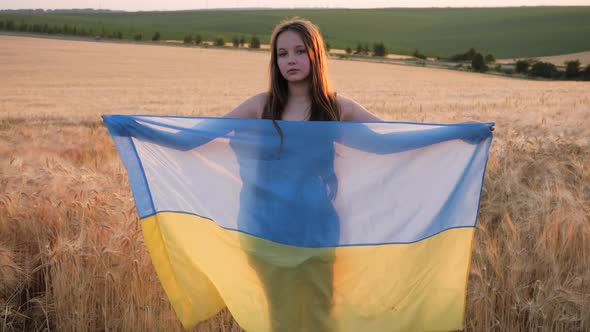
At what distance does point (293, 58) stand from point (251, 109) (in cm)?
39

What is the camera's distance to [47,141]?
6.29 metres

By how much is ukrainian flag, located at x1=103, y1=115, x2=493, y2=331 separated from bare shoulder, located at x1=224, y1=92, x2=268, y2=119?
0.53 feet

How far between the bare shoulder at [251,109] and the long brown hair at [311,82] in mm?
42

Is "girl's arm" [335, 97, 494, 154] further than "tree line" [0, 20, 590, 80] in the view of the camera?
No

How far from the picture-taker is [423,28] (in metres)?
102

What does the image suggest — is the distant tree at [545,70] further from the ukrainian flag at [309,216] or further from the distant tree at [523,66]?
the ukrainian flag at [309,216]

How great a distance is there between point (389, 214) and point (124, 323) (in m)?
1.52

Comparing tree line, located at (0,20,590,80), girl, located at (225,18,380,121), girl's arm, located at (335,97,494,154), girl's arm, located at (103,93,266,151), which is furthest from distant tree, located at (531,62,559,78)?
girl's arm, located at (103,93,266,151)

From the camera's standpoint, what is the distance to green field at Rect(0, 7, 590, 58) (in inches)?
2906

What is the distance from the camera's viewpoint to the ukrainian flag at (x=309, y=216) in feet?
7.89

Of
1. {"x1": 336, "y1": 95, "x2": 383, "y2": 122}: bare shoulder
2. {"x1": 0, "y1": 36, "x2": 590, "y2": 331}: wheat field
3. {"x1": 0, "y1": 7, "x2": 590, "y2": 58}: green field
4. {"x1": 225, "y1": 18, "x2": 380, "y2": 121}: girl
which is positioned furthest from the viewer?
{"x1": 0, "y1": 7, "x2": 590, "y2": 58}: green field

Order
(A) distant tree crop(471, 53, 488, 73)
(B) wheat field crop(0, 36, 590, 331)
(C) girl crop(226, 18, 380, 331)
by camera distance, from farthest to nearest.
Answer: (A) distant tree crop(471, 53, 488, 73) < (B) wheat field crop(0, 36, 590, 331) < (C) girl crop(226, 18, 380, 331)

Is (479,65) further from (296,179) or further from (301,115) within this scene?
(296,179)

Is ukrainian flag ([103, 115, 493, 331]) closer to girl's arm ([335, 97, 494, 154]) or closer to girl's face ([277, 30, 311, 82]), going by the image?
girl's arm ([335, 97, 494, 154])
